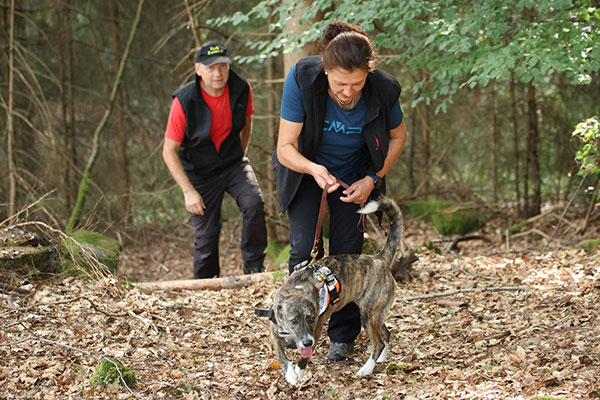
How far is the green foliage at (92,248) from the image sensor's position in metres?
5.42

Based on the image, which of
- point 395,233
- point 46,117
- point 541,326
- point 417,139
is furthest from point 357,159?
point 417,139

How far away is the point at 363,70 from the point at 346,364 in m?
2.04

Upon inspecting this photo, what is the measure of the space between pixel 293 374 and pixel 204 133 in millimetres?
3076

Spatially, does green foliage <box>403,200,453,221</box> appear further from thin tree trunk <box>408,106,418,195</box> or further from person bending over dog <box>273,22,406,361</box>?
person bending over dog <box>273,22,406,361</box>

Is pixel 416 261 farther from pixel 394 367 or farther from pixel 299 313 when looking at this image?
pixel 299 313

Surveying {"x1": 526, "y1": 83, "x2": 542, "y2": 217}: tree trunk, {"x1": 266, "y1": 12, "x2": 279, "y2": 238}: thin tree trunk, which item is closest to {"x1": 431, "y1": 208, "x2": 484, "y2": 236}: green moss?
{"x1": 526, "y1": 83, "x2": 542, "y2": 217}: tree trunk

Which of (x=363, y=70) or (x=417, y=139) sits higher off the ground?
(x=363, y=70)

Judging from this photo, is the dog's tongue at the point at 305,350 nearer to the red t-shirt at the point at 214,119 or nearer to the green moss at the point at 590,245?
the red t-shirt at the point at 214,119

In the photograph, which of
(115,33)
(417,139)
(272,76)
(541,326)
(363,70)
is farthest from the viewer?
(417,139)

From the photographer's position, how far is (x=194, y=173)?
624cm

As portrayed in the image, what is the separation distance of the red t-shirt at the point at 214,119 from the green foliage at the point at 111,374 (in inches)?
111

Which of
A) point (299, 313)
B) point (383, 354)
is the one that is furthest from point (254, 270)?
point (299, 313)

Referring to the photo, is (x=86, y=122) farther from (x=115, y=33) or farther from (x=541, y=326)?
(x=541, y=326)

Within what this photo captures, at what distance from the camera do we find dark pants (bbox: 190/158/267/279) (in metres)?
6.18
